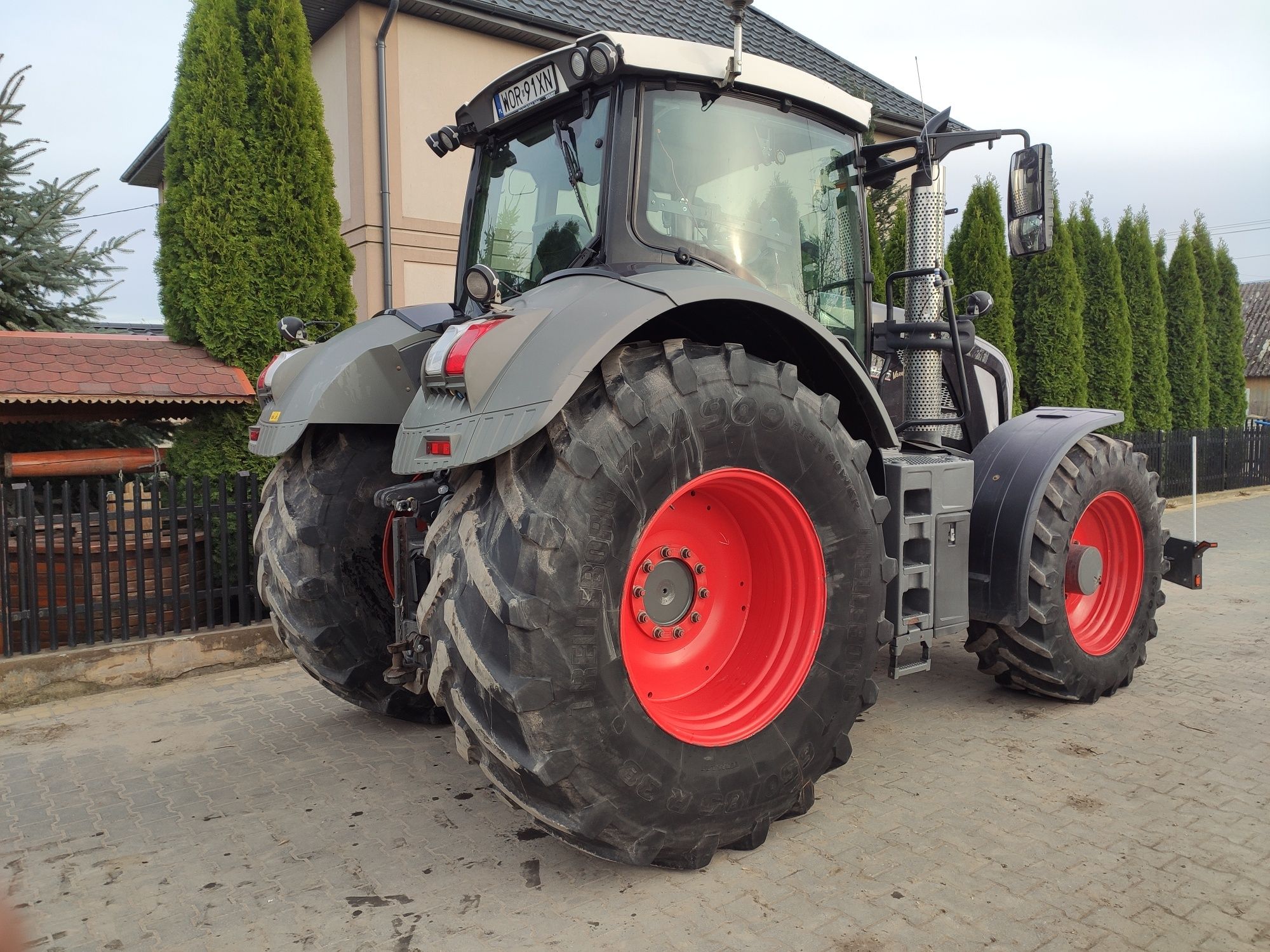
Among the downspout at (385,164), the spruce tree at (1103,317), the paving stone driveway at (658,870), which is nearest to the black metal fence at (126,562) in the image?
the paving stone driveway at (658,870)

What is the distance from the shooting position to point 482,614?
7.88 ft

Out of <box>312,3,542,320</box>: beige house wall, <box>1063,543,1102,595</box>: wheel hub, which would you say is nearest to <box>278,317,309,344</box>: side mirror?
<box>1063,543,1102,595</box>: wheel hub

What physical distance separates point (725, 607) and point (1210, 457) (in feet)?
51.9

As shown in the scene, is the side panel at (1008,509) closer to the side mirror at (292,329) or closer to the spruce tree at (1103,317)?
the side mirror at (292,329)

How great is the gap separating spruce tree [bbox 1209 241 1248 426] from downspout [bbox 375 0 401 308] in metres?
15.6

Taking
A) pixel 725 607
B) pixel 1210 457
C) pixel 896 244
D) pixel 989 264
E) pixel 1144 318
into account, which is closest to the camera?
pixel 725 607

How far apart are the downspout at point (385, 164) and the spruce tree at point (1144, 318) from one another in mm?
11979

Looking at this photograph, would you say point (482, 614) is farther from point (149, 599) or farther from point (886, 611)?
point (149, 599)

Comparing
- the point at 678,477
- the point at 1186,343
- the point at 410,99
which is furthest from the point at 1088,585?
the point at 1186,343

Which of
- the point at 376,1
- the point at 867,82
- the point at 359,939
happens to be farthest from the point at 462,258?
the point at 867,82

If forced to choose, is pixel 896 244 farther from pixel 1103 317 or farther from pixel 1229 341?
pixel 1229 341

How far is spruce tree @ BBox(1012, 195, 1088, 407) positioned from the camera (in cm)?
1298

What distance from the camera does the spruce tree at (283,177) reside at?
243 inches

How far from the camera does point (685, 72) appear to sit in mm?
3146
